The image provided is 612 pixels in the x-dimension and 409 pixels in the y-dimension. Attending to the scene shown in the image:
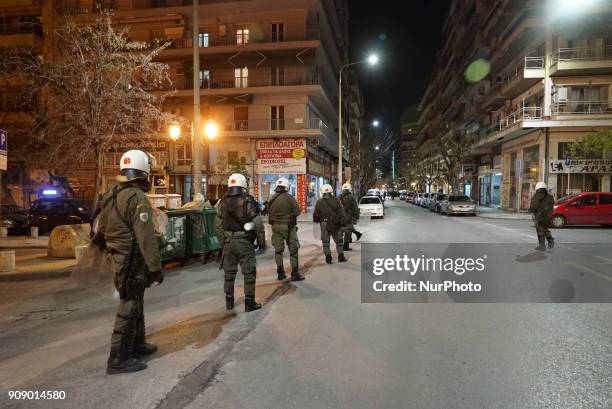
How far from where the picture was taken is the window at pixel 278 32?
32.9m

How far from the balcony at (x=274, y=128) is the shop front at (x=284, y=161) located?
2.23 ft

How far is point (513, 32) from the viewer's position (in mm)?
31562

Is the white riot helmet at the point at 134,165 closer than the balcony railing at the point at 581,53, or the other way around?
the white riot helmet at the point at 134,165

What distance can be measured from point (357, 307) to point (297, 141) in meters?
26.4

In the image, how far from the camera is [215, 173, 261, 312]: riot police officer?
227 inches

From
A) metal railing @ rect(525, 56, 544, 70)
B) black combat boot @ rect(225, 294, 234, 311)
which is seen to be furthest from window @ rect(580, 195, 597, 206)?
black combat boot @ rect(225, 294, 234, 311)

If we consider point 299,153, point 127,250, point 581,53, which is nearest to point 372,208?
point 299,153

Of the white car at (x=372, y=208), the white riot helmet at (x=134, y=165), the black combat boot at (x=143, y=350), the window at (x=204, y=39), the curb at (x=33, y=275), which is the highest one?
the window at (x=204, y=39)

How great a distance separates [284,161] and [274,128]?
8.84ft

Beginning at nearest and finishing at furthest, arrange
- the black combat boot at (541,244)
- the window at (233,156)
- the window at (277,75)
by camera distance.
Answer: the black combat boot at (541,244)
the window at (277,75)
the window at (233,156)

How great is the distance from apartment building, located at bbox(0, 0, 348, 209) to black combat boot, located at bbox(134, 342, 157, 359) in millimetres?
26644

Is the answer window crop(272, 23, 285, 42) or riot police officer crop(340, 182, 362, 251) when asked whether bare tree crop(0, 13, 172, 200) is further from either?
window crop(272, 23, 285, 42)

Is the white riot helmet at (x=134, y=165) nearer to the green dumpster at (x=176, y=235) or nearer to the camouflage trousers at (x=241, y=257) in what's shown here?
the camouflage trousers at (x=241, y=257)

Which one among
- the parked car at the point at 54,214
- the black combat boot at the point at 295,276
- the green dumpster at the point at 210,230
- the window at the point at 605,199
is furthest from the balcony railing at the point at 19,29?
the window at the point at 605,199
